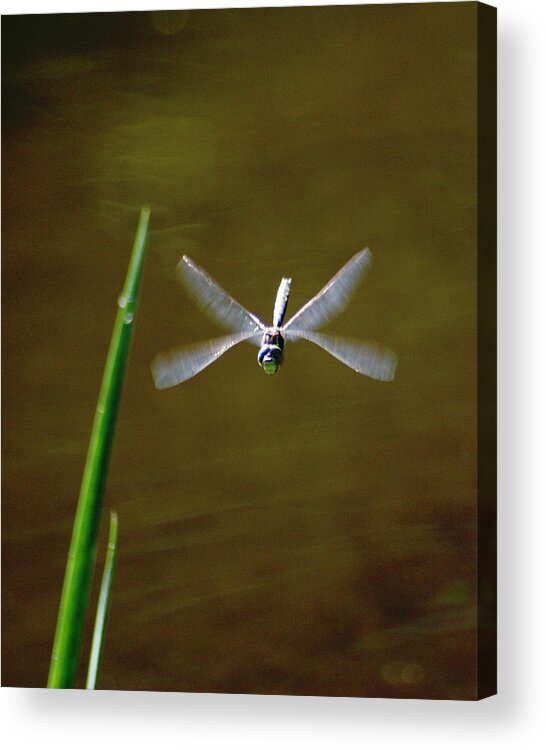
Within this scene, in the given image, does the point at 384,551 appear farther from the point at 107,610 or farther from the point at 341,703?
the point at 107,610

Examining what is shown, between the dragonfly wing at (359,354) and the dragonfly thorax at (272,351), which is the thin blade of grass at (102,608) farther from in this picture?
the dragonfly wing at (359,354)

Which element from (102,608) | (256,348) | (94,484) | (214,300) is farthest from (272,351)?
(102,608)

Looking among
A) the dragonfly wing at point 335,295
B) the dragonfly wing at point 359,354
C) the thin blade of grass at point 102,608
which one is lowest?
the thin blade of grass at point 102,608

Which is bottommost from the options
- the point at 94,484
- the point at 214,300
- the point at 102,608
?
the point at 102,608

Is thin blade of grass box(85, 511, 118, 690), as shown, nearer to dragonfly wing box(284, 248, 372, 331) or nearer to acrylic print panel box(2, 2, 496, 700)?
acrylic print panel box(2, 2, 496, 700)

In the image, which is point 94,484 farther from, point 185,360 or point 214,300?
point 214,300

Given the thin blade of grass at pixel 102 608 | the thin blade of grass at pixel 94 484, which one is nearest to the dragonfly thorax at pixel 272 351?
the thin blade of grass at pixel 94 484

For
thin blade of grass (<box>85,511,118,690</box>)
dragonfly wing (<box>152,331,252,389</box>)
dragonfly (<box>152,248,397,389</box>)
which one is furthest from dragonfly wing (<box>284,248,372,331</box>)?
thin blade of grass (<box>85,511,118,690</box>)

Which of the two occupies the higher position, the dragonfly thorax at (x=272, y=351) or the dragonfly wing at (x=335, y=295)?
the dragonfly wing at (x=335, y=295)
